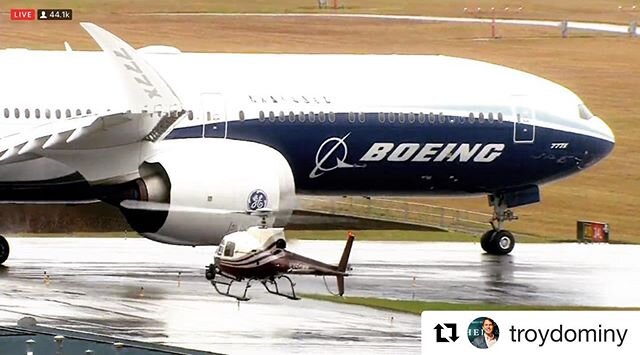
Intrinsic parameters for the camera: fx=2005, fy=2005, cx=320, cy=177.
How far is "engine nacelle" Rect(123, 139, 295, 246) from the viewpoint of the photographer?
40.1 metres

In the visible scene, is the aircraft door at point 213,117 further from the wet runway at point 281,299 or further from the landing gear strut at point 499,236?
the landing gear strut at point 499,236

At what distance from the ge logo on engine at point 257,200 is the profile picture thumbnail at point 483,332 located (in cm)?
1164

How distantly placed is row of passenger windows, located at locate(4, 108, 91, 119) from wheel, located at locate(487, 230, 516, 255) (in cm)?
1162

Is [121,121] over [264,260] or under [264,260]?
over

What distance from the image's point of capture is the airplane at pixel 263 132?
41.1 meters

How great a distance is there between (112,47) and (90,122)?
1818 millimetres

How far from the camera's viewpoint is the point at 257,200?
40.7 m

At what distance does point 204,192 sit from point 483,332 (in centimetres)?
1212
